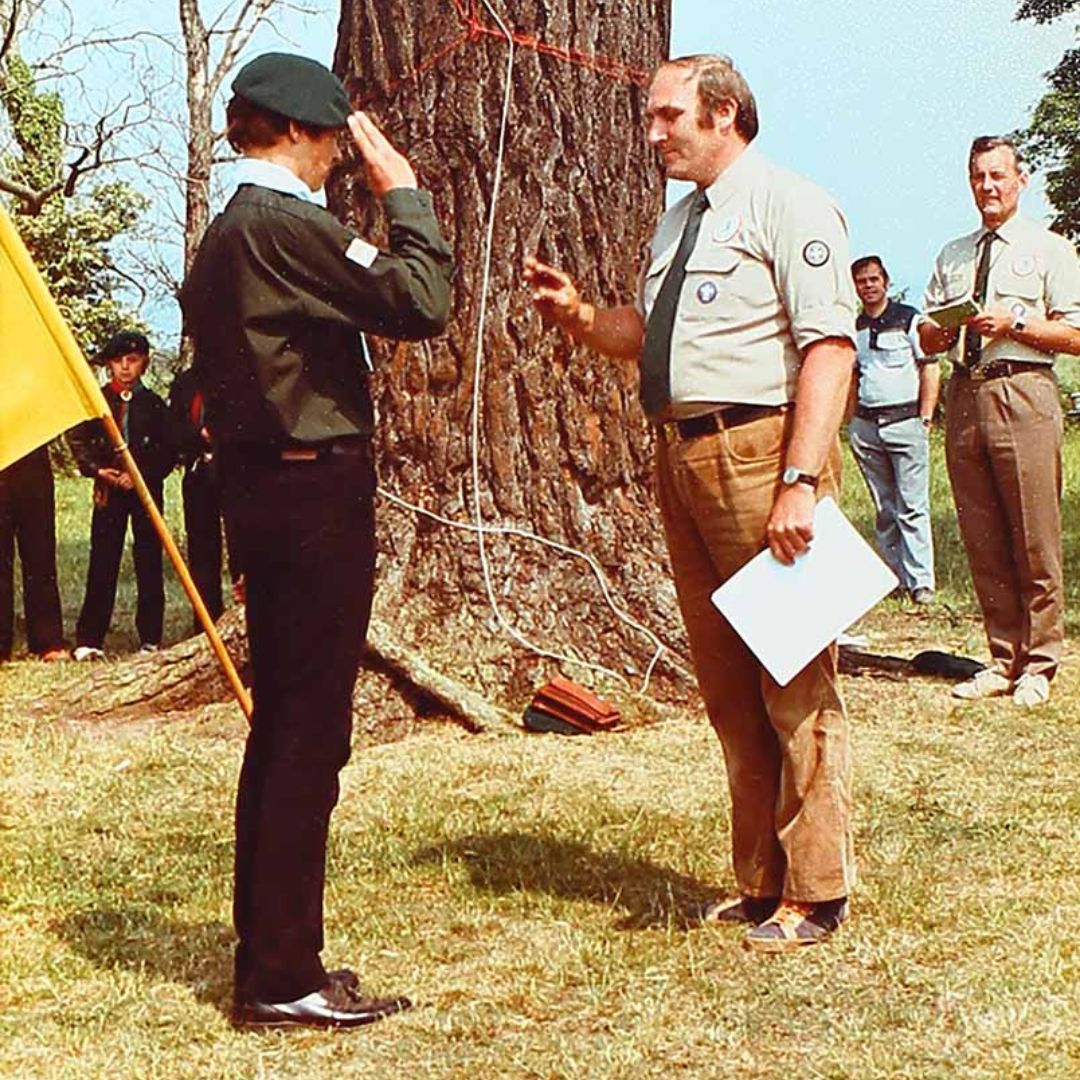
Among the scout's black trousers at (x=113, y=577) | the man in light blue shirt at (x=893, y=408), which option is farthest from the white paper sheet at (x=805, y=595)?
the man in light blue shirt at (x=893, y=408)

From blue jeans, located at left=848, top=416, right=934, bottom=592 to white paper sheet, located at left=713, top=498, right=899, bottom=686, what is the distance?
650 cm

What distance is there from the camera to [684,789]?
6.13 metres

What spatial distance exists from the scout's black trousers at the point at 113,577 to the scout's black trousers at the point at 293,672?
6.20 meters

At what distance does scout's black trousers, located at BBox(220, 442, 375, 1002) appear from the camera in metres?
3.91

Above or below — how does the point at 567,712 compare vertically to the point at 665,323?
below

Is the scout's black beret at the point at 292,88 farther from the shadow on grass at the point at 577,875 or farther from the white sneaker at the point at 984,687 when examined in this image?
the white sneaker at the point at 984,687

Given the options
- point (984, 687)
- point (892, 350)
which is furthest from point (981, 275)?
point (892, 350)

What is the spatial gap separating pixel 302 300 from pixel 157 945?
5.94 feet

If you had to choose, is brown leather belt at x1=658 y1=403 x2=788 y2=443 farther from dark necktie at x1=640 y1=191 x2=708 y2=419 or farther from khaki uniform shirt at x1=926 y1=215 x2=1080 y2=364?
khaki uniform shirt at x1=926 y1=215 x2=1080 y2=364

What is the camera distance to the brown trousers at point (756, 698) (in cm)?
Result: 446

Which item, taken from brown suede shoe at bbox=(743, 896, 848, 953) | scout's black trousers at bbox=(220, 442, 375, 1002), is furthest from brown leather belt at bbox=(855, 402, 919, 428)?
scout's black trousers at bbox=(220, 442, 375, 1002)

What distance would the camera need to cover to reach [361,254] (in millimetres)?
3785

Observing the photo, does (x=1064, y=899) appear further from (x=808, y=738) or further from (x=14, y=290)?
(x=14, y=290)

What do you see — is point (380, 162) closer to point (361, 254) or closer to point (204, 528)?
point (361, 254)
